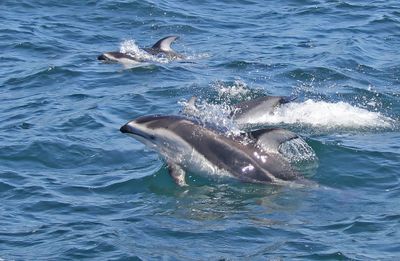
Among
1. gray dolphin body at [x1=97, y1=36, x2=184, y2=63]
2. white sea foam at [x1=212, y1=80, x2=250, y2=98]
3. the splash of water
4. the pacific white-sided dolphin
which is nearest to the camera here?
the splash of water

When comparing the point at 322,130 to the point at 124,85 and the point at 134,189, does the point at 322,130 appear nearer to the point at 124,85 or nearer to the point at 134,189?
the point at 134,189

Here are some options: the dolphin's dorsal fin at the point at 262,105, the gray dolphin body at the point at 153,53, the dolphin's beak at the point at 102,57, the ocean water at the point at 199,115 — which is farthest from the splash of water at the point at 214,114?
the dolphin's beak at the point at 102,57

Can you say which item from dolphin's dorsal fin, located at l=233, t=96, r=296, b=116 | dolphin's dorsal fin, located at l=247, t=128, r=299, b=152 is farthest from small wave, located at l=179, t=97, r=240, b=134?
dolphin's dorsal fin, located at l=247, t=128, r=299, b=152

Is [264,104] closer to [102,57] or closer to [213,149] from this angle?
[213,149]

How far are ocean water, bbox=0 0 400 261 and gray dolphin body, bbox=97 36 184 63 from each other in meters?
0.25

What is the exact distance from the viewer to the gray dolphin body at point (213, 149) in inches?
551

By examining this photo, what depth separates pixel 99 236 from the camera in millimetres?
12328

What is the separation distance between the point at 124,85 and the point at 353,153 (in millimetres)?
7021

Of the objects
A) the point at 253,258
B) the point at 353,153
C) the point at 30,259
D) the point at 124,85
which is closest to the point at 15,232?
the point at 30,259

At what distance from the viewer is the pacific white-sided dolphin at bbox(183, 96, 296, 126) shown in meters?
17.3

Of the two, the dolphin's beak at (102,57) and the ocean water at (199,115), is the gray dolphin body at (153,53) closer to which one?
the dolphin's beak at (102,57)

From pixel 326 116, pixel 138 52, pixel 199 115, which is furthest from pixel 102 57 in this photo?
pixel 199 115

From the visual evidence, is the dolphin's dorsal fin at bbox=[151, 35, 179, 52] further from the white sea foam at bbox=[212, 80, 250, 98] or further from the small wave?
the small wave

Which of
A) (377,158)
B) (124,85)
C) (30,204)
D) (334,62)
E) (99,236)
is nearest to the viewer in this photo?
(99,236)
